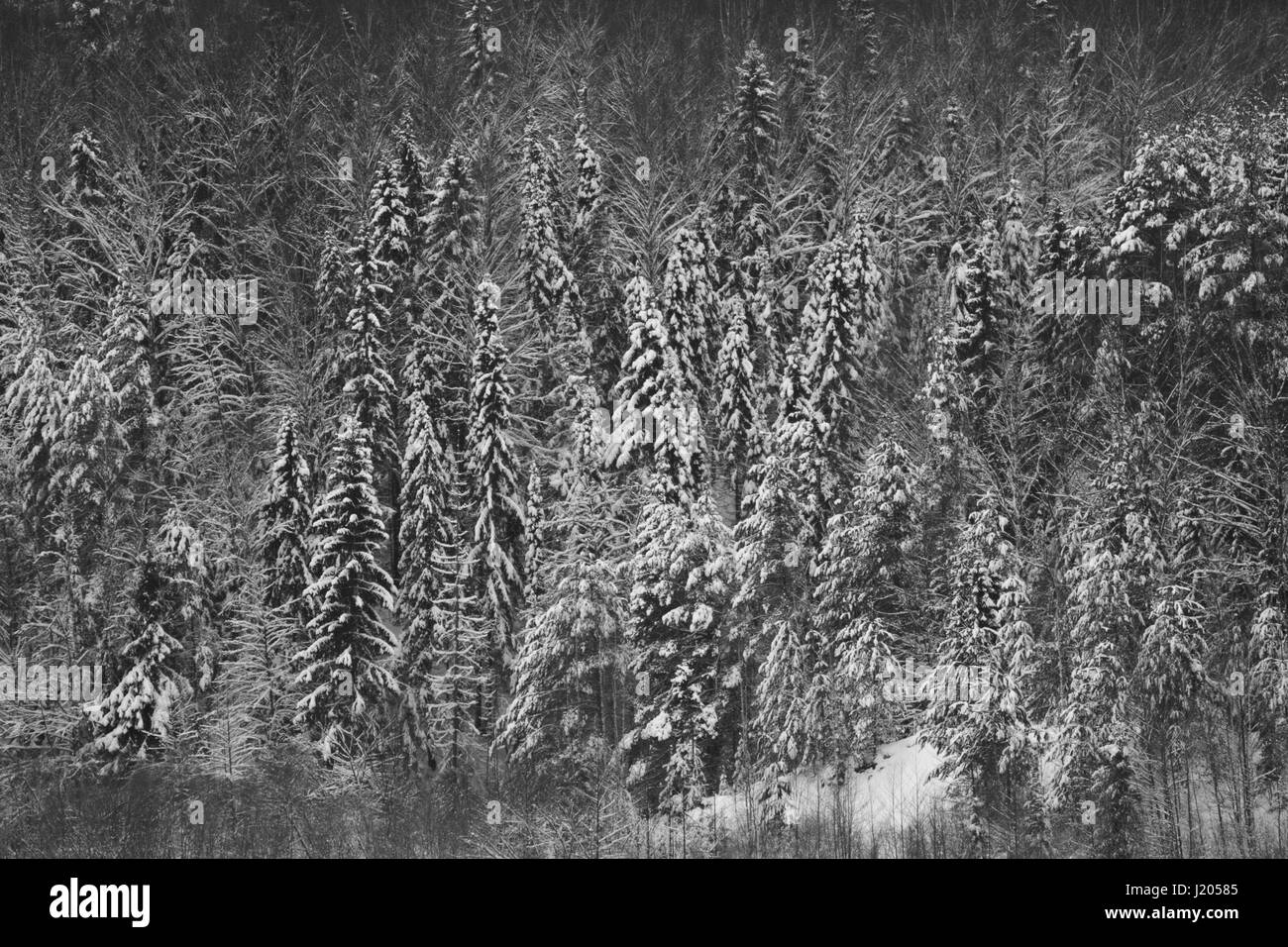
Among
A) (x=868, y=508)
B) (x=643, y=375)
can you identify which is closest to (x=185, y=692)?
(x=643, y=375)

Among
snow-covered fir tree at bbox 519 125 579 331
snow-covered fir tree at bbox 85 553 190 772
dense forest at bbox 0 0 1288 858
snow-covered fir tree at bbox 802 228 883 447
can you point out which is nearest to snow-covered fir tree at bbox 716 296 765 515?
dense forest at bbox 0 0 1288 858

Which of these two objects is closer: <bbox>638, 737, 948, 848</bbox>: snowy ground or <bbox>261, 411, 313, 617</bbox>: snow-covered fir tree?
<bbox>638, 737, 948, 848</bbox>: snowy ground

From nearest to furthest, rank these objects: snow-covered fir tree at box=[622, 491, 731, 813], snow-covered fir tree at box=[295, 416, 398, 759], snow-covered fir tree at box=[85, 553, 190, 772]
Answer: snow-covered fir tree at box=[622, 491, 731, 813] → snow-covered fir tree at box=[85, 553, 190, 772] → snow-covered fir tree at box=[295, 416, 398, 759]

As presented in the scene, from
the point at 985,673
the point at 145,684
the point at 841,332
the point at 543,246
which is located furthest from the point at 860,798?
the point at 543,246

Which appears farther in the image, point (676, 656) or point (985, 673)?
point (676, 656)

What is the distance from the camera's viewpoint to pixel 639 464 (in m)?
42.2

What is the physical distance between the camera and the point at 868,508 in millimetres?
35656

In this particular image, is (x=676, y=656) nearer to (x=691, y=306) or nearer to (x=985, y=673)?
(x=985, y=673)

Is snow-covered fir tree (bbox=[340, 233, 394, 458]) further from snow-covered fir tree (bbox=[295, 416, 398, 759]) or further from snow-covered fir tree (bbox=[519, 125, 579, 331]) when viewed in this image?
snow-covered fir tree (bbox=[519, 125, 579, 331])

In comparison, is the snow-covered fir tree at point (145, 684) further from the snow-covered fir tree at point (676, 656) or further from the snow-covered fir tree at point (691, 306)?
the snow-covered fir tree at point (691, 306)

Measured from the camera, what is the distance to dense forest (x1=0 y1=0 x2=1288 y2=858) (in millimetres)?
31016

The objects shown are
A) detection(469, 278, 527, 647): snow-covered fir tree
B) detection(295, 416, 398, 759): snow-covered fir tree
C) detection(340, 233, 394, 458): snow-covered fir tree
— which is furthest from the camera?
detection(340, 233, 394, 458): snow-covered fir tree

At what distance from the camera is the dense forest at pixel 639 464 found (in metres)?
31.0

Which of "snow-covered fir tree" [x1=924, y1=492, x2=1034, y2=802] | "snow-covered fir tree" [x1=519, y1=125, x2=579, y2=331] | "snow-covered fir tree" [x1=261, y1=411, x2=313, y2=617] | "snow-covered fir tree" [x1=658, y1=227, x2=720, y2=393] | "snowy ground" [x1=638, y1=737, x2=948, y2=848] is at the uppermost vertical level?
"snow-covered fir tree" [x1=519, y1=125, x2=579, y2=331]
